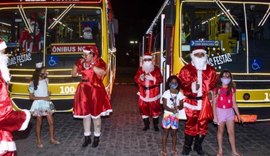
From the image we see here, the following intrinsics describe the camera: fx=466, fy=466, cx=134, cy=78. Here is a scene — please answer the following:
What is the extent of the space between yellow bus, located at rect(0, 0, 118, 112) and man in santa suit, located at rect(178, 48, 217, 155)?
3150 mm

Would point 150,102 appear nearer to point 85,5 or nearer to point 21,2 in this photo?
point 85,5

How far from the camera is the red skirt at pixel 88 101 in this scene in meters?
8.91

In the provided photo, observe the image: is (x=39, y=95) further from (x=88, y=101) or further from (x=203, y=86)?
(x=203, y=86)

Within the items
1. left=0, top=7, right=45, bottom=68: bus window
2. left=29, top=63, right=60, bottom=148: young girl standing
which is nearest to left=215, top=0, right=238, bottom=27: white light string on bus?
left=29, top=63, right=60, bottom=148: young girl standing

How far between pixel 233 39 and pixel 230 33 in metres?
0.15

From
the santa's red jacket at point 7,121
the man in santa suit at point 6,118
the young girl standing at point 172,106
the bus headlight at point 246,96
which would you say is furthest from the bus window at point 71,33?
the santa's red jacket at point 7,121

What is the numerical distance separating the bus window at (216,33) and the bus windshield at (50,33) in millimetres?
2237

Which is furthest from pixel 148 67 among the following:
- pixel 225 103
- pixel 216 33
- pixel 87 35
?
pixel 225 103

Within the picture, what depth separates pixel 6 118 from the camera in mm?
4395

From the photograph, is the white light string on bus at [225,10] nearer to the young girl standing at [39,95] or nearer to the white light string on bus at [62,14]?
the white light string on bus at [62,14]

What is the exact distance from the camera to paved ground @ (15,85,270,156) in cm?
859

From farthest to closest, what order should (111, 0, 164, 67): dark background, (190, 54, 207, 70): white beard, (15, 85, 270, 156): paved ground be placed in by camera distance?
(111, 0, 164, 67): dark background < (15, 85, 270, 156): paved ground < (190, 54, 207, 70): white beard

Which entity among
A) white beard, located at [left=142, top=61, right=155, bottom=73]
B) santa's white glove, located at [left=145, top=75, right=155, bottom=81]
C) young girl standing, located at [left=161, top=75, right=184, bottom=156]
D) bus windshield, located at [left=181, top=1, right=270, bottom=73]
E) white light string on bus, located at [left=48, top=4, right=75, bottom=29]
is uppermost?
white light string on bus, located at [left=48, top=4, right=75, bottom=29]

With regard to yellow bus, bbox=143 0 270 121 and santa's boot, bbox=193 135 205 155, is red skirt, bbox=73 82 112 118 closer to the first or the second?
yellow bus, bbox=143 0 270 121
